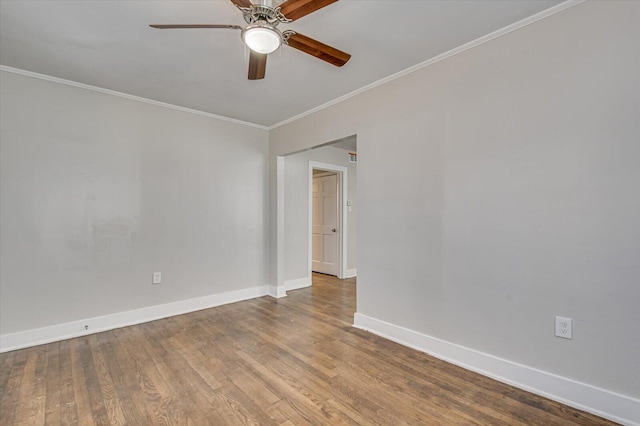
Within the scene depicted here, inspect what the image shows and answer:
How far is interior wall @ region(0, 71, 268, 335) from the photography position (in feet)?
8.88

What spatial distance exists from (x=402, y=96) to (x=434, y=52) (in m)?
0.44

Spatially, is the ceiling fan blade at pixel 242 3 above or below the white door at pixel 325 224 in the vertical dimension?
above

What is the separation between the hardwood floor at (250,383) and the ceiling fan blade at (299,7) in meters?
2.26

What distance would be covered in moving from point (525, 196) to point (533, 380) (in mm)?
1220

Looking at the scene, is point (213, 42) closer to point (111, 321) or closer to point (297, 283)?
point (111, 321)

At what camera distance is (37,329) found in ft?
9.05

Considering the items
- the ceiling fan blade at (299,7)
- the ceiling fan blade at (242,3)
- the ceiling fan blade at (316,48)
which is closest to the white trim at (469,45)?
the ceiling fan blade at (316,48)

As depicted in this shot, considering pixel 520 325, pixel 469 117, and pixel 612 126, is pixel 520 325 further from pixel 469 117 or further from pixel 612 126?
pixel 469 117

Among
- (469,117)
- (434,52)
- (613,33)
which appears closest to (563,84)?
(613,33)

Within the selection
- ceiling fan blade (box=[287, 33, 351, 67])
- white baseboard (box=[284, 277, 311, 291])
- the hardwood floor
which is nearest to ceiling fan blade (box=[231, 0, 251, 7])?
ceiling fan blade (box=[287, 33, 351, 67])

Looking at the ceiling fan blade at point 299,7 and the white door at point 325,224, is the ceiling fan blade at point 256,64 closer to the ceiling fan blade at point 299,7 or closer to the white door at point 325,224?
the ceiling fan blade at point 299,7

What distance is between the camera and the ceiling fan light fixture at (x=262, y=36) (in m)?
1.59

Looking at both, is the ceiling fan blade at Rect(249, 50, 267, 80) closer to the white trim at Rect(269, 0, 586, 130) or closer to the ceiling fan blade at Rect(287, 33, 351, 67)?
the ceiling fan blade at Rect(287, 33, 351, 67)

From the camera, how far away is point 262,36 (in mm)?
1612
